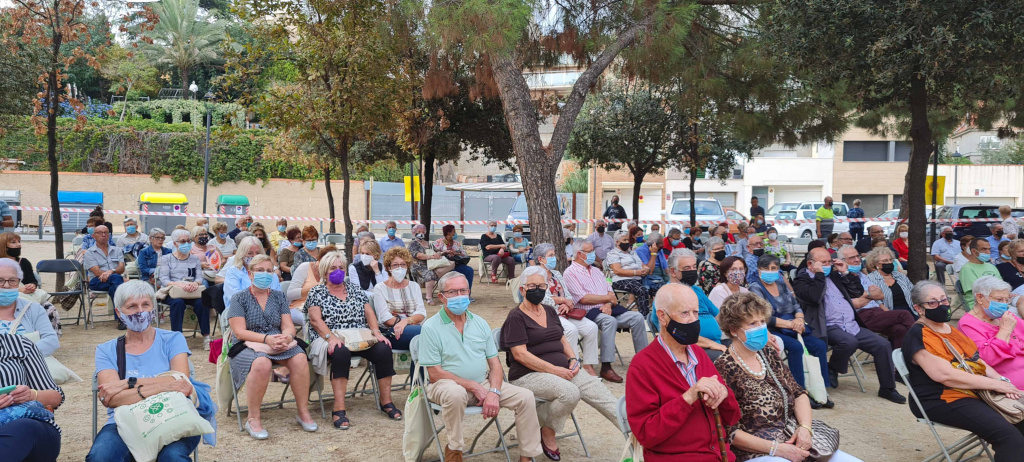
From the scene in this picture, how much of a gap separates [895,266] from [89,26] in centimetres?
1186

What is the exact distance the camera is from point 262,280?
19.1 feet

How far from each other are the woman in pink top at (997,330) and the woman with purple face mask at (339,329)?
412 cm

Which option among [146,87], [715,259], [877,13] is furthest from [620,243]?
[146,87]

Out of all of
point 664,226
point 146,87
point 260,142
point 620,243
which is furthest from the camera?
point 146,87

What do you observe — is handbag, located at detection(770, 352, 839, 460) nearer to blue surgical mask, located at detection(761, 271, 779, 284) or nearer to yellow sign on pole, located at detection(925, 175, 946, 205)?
blue surgical mask, located at detection(761, 271, 779, 284)

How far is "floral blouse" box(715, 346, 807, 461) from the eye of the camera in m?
3.85

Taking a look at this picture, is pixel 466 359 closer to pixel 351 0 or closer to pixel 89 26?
pixel 351 0

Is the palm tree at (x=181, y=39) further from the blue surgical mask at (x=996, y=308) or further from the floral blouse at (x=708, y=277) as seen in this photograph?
the blue surgical mask at (x=996, y=308)

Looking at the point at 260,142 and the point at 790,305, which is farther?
the point at 260,142

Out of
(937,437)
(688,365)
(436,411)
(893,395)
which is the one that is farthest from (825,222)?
(688,365)

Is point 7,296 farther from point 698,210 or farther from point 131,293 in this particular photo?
point 698,210

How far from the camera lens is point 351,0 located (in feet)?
40.5

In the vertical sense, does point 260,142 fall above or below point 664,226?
above

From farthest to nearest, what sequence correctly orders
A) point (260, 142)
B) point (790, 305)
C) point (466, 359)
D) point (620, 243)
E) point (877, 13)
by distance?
point (260, 142) < point (620, 243) < point (877, 13) < point (790, 305) < point (466, 359)
